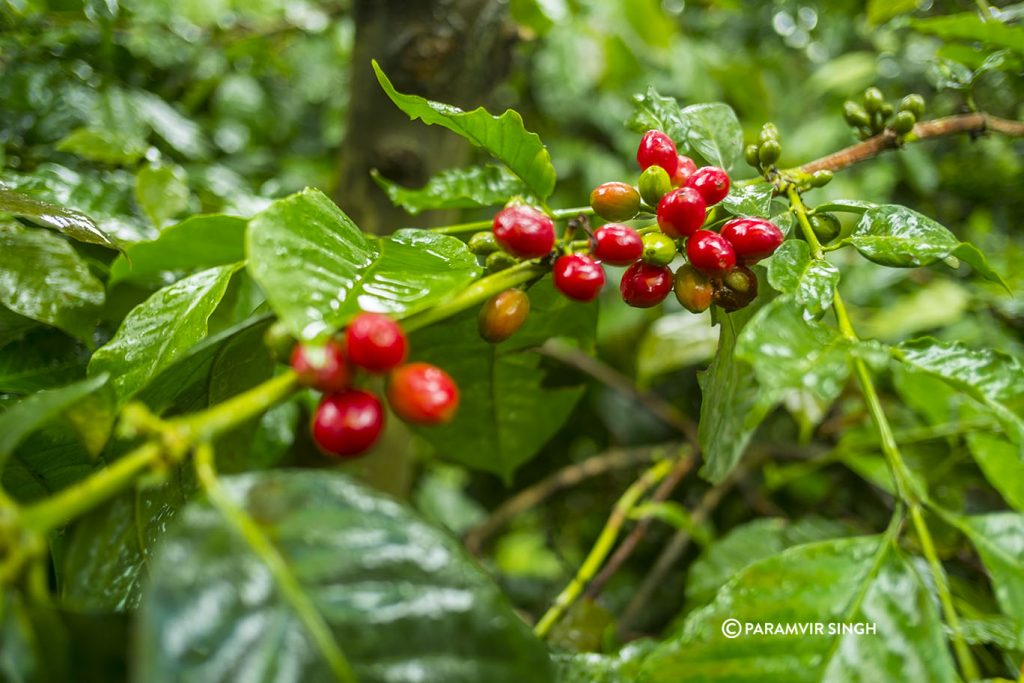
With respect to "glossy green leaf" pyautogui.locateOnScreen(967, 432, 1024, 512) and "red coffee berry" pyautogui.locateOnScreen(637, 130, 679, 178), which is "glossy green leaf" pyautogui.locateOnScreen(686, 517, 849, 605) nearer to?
"glossy green leaf" pyautogui.locateOnScreen(967, 432, 1024, 512)

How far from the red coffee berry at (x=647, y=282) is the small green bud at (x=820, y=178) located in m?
0.19

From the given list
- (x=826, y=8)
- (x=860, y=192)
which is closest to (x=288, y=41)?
(x=826, y=8)

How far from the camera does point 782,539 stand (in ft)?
3.63

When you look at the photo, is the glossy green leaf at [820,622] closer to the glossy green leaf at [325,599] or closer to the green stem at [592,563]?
the glossy green leaf at [325,599]

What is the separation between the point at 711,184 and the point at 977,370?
238 mm

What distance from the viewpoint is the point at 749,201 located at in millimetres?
576

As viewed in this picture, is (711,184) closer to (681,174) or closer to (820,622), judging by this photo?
(681,174)

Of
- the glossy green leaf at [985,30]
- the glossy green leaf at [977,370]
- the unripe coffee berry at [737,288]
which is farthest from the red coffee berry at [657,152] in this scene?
the glossy green leaf at [985,30]

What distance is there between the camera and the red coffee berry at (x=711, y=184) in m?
0.57

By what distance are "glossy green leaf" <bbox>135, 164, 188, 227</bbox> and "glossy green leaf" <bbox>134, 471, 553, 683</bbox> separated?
63cm

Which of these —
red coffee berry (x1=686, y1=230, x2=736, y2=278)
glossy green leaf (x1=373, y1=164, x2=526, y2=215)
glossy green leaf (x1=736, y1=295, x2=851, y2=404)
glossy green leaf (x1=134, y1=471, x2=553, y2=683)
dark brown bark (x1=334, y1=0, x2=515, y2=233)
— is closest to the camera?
glossy green leaf (x1=134, y1=471, x2=553, y2=683)

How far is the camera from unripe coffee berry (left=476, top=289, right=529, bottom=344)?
20.3 inches

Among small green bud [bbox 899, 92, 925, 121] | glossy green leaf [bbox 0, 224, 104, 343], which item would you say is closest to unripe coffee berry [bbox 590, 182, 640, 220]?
small green bud [bbox 899, 92, 925, 121]

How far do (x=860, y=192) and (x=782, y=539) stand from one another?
105 cm
